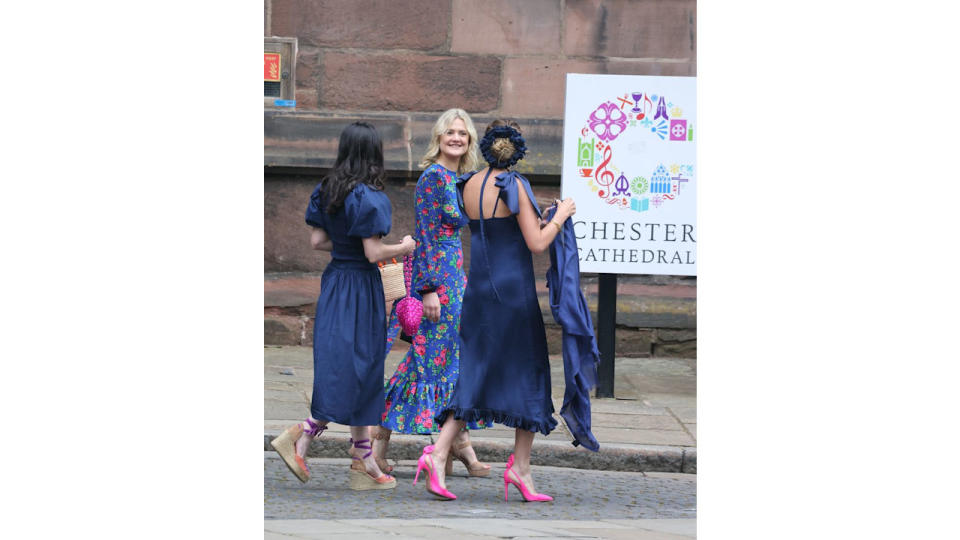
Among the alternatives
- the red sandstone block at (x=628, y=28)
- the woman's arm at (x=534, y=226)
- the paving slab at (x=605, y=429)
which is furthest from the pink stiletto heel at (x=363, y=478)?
the red sandstone block at (x=628, y=28)

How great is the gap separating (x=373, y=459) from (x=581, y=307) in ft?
4.38

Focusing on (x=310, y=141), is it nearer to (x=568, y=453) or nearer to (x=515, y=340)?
(x=568, y=453)

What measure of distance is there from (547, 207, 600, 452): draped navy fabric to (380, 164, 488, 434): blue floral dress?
74cm

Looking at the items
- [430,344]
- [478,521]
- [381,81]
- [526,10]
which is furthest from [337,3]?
[478,521]

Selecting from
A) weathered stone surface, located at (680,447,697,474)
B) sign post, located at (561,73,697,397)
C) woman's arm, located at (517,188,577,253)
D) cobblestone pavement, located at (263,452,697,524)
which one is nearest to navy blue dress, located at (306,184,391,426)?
cobblestone pavement, located at (263,452,697,524)

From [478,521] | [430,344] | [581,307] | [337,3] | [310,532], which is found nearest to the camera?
[310,532]

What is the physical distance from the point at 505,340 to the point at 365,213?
907mm

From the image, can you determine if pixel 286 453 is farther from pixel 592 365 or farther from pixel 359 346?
pixel 592 365

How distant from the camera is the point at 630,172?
9945mm

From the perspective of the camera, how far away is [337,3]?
12.0 metres

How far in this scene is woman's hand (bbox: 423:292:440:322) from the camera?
24.5 ft

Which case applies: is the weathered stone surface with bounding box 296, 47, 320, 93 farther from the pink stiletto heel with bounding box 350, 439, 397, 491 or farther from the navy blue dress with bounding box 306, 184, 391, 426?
the pink stiletto heel with bounding box 350, 439, 397, 491

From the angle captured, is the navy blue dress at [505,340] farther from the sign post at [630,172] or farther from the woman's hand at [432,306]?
the sign post at [630,172]

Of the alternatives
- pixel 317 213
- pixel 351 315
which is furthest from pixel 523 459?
pixel 317 213
